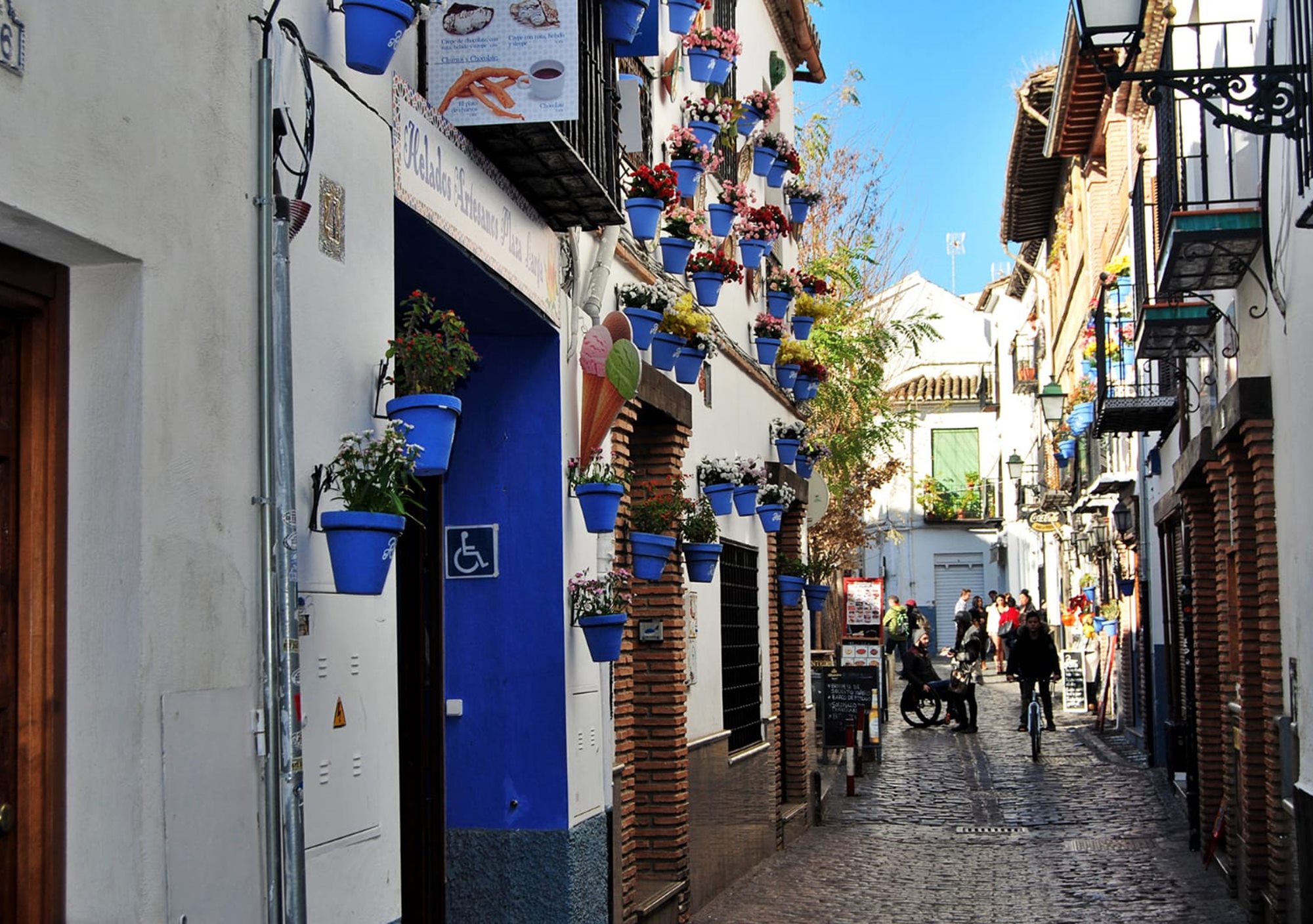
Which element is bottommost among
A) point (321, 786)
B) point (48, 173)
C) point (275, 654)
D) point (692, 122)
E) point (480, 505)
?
point (321, 786)

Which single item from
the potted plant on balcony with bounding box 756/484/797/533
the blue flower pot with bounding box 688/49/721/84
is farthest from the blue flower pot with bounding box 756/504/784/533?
the blue flower pot with bounding box 688/49/721/84

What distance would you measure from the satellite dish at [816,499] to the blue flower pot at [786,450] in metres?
1.43

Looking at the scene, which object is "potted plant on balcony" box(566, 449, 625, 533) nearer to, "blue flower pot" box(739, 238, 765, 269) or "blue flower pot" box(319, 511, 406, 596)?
"blue flower pot" box(319, 511, 406, 596)

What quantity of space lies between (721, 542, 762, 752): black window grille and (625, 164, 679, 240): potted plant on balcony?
4.22 metres

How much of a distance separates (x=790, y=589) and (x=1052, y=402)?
1093 cm

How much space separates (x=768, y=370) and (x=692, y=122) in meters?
4.66

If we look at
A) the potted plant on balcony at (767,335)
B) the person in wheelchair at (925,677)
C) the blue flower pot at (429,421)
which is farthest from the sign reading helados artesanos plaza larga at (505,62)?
the person in wheelchair at (925,677)

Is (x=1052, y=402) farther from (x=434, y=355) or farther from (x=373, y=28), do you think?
(x=373, y=28)

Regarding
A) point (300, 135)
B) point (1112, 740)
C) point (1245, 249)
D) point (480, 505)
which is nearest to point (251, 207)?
point (300, 135)

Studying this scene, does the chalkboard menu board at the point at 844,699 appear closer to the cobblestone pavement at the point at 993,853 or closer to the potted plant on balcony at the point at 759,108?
the cobblestone pavement at the point at 993,853

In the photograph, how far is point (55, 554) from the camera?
14.6ft

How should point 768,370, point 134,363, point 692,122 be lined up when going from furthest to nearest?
point 768,370 → point 692,122 → point 134,363

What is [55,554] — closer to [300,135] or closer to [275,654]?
[275,654]

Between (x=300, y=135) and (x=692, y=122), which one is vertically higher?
(x=692, y=122)
